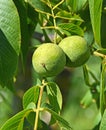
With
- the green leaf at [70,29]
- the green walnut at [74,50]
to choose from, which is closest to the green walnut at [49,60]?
the green walnut at [74,50]

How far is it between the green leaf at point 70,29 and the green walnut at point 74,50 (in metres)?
0.10

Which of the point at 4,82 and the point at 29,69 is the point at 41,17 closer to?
the point at 4,82

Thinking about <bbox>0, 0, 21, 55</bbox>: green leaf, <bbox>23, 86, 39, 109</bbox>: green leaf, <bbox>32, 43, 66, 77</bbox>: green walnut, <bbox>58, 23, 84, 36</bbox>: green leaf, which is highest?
<bbox>0, 0, 21, 55</bbox>: green leaf

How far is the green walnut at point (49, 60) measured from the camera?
1.38m

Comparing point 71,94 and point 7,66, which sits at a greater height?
point 7,66

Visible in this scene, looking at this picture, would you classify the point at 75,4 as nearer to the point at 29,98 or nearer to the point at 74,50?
the point at 74,50

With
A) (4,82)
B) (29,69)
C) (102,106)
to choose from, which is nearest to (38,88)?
(4,82)

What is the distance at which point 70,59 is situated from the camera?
57.4 inches

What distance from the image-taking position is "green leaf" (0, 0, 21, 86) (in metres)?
1.41

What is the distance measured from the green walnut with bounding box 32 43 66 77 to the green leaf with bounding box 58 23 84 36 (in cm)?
20

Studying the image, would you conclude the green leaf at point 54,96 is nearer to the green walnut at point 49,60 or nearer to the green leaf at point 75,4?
the green walnut at point 49,60

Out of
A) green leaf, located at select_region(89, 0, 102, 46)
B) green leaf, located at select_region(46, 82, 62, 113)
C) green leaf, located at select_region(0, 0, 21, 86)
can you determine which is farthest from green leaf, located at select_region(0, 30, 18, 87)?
green leaf, located at select_region(89, 0, 102, 46)

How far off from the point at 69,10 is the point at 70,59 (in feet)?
0.89

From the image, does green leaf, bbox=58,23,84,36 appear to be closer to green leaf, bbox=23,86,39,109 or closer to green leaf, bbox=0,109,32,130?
green leaf, bbox=23,86,39,109
